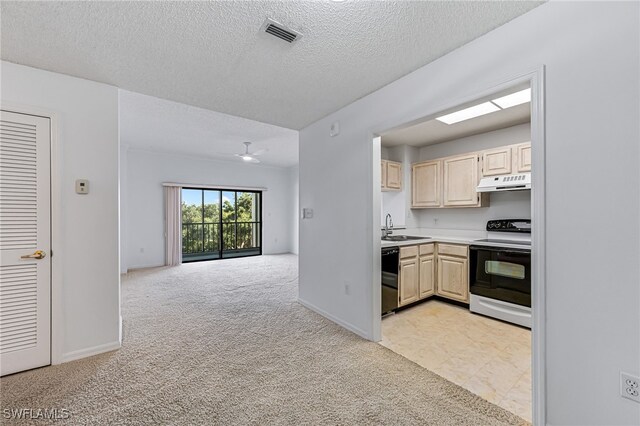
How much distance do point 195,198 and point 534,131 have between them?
7387 mm

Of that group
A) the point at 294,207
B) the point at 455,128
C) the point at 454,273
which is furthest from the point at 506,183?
the point at 294,207

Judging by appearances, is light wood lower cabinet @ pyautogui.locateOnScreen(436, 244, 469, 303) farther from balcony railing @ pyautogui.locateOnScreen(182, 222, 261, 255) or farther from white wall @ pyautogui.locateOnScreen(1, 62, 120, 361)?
balcony railing @ pyautogui.locateOnScreen(182, 222, 261, 255)

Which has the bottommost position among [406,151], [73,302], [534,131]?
[73,302]

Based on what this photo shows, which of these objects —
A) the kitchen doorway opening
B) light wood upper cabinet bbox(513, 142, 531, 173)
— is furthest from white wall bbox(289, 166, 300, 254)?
light wood upper cabinet bbox(513, 142, 531, 173)

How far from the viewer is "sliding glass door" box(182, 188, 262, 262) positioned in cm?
736

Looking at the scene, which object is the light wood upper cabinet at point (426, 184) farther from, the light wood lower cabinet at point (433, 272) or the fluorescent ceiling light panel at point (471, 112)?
the fluorescent ceiling light panel at point (471, 112)

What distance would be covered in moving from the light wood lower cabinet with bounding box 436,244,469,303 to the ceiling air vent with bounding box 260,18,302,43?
10.7 ft

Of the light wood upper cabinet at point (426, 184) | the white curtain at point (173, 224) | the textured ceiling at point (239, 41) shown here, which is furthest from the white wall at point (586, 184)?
the white curtain at point (173, 224)

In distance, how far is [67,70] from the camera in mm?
2273

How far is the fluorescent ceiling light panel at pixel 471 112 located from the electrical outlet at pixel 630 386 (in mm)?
2342

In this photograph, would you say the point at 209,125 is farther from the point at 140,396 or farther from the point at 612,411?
the point at 612,411

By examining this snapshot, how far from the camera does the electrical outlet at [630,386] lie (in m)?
1.26

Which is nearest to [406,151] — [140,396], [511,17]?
[511,17]

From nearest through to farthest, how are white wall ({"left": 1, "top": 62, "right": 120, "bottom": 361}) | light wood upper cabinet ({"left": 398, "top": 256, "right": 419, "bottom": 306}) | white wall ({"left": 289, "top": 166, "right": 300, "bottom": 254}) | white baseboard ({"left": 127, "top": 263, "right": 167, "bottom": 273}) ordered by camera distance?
white wall ({"left": 1, "top": 62, "right": 120, "bottom": 361}), light wood upper cabinet ({"left": 398, "top": 256, "right": 419, "bottom": 306}), white baseboard ({"left": 127, "top": 263, "right": 167, "bottom": 273}), white wall ({"left": 289, "top": 166, "right": 300, "bottom": 254})
